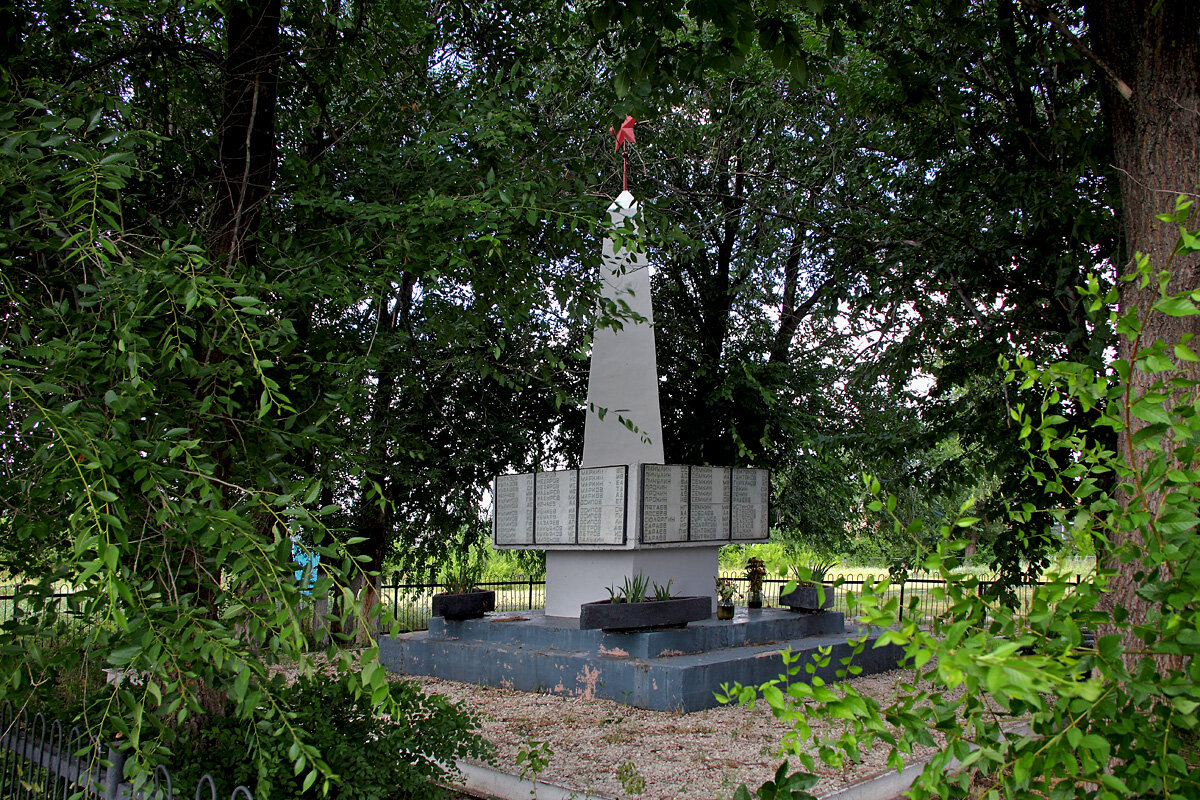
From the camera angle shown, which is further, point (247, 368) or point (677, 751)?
point (677, 751)

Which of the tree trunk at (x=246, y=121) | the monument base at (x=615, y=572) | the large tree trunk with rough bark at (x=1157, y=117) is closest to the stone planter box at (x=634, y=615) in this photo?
the monument base at (x=615, y=572)

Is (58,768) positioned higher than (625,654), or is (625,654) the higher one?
(58,768)

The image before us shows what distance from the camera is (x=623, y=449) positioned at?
10.9m

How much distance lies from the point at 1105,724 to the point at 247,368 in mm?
3275

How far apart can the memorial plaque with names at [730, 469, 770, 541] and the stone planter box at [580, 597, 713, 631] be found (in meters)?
2.00

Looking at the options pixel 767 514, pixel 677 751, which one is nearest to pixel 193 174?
pixel 677 751

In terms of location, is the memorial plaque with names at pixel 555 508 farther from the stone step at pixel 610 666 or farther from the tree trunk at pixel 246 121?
the tree trunk at pixel 246 121

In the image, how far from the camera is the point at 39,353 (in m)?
2.36

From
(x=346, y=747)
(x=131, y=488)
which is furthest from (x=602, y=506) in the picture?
(x=131, y=488)

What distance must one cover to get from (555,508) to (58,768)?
7.69 meters

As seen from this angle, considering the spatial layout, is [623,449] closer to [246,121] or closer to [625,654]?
[625,654]

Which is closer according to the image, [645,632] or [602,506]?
[645,632]

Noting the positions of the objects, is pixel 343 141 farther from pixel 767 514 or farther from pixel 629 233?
pixel 767 514

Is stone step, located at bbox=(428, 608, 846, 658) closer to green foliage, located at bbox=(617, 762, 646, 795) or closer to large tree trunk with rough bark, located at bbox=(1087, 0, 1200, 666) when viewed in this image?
green foliage, located at bbox=(617, 762, 646, 795)
